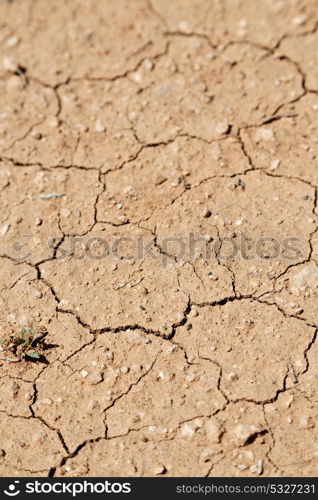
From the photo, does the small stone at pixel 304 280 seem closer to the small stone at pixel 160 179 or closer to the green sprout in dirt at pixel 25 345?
the small stone at pixel 160 179

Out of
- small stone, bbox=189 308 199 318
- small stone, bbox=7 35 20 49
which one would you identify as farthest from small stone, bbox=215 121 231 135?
small stone, bbox=7 35 20 49

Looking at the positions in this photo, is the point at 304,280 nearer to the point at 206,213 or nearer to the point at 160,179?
the point at 206,213

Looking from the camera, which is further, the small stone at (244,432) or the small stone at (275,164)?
→ the small stone at (275,164)

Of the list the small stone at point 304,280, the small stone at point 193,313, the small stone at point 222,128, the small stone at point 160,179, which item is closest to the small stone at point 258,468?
the small stone at point 193,313

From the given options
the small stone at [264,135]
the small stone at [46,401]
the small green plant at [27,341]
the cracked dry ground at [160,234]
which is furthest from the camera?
the small stone at [264,135]

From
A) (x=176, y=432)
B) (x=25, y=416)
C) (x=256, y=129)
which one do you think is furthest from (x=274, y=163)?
(x=25, y=416)

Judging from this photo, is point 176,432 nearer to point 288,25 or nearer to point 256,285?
point 256,285

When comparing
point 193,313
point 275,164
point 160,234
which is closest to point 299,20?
point 275,164
